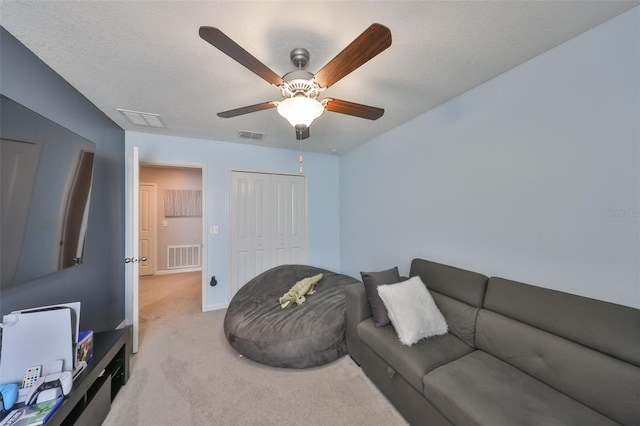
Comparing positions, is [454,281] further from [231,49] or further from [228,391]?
[231,49]

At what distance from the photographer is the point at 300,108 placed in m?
1.38

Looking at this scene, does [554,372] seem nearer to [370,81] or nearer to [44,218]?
[370,81]

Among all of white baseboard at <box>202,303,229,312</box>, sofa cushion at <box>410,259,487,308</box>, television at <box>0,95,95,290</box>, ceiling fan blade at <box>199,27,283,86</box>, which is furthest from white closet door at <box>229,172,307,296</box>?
ceiling fan blade at <box>199,27,283,86</box>

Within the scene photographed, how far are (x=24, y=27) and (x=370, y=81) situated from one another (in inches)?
86.7

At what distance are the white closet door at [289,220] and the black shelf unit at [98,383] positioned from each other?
219 cm

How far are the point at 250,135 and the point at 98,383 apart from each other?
2827 mm

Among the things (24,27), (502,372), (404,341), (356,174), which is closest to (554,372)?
(502,372)

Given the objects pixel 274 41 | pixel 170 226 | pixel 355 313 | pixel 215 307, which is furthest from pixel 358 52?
pixel 170 226

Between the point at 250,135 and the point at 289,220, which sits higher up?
the point at 250,135

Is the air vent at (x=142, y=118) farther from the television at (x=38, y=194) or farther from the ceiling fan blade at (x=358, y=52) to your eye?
the ceiling fan blade at (x=358, y=52)

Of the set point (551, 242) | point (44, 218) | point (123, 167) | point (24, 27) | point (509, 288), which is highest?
point (24, 27)

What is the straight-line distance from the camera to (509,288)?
5.21ft

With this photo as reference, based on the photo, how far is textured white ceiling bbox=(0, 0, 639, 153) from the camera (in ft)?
4.02

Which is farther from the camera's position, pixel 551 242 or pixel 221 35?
pixel 551 242
